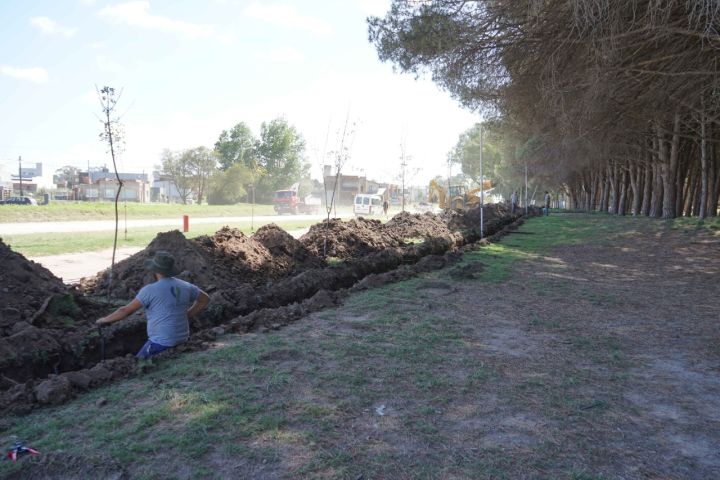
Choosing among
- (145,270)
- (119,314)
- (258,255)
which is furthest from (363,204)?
(119,314)

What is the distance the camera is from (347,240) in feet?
45.1

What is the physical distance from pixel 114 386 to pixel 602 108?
1205cm

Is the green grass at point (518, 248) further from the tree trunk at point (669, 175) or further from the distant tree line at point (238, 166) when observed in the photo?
the distant tree line at point (238, 166)

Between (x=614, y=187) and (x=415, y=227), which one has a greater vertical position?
(x=614, y=187)

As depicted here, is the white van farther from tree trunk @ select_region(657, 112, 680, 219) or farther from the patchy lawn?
the patchy lawn

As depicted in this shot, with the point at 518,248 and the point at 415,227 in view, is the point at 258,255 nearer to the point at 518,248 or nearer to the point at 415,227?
the point at 518,248

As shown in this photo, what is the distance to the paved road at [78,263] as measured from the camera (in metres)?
9.44

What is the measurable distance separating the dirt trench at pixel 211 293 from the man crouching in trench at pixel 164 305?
0.16 m

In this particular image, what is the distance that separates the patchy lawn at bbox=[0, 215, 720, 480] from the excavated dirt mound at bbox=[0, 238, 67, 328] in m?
2.13

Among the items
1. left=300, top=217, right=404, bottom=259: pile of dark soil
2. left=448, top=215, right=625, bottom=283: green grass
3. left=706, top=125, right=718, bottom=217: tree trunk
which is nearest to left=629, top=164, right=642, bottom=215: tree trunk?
left=706, top=125, right=718, bottom=217: tree trunk

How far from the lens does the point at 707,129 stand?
19.5 meters

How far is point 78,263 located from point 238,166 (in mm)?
36951

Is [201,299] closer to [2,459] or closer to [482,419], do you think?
[2,459]

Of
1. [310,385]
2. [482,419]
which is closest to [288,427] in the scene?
[310,385]
